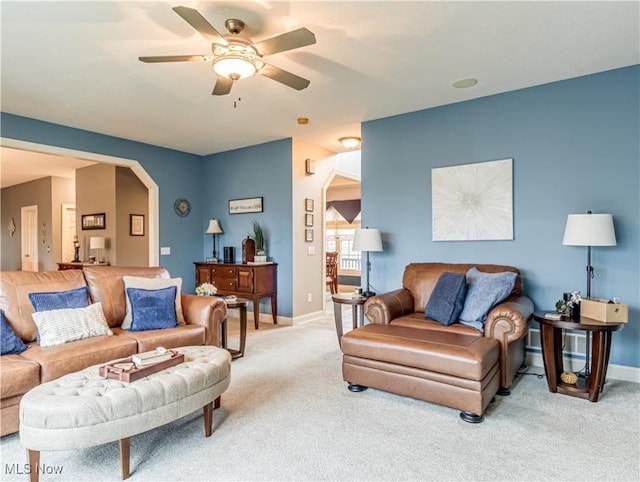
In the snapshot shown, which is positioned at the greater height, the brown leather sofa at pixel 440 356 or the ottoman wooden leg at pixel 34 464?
the brown leather sofa at pixel 440 356

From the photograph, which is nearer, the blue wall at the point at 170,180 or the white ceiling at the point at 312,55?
the white ceiling at the point at 312,55

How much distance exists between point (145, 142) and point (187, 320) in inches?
136

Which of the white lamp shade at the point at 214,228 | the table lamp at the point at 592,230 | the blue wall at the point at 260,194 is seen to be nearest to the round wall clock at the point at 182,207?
the blue wall at the point at 260,194

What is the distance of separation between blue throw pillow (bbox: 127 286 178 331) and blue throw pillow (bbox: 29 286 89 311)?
0.33 meters

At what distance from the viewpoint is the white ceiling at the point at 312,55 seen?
7.98ft

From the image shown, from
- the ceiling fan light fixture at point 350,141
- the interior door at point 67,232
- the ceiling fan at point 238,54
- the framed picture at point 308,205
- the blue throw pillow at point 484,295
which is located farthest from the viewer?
the interior door at point 67,232

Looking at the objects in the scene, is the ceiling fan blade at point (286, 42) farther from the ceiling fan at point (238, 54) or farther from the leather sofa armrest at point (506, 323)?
the leather sofa armrest at point (506, 323)

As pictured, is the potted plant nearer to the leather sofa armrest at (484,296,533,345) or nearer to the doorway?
the leather sofa armrest at (484,296,533,345)

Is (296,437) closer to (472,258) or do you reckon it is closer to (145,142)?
(472,258)

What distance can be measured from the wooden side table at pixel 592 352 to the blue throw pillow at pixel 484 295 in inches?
12.8

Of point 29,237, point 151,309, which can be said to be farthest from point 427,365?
point 29,237

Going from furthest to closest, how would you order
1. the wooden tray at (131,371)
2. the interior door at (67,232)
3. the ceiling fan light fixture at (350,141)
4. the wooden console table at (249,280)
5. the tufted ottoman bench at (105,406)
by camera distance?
the interior door at (67,232), the ceiling fan light fixture at (350,141), the wooden console table at (249,280), the wooden tray at (131,371), the tufted ottoman bench at (105,406)

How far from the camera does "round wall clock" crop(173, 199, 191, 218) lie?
6148 millimetres
